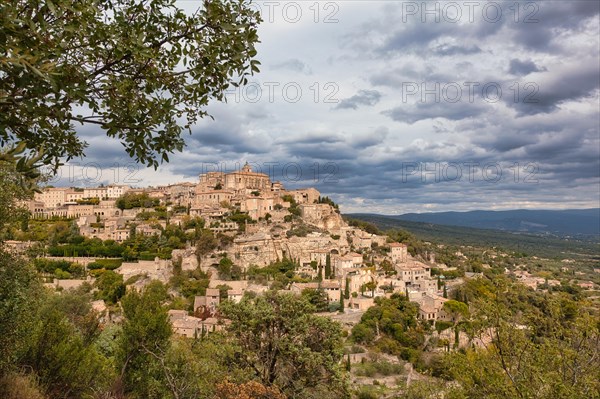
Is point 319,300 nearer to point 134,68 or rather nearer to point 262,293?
point 262,293

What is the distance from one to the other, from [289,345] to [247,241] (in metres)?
36.2

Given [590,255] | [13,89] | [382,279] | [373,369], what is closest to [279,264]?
[382,279]

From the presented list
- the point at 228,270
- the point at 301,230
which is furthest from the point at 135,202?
the point at 301,230

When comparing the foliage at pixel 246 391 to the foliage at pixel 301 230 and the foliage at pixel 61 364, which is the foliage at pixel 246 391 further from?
the foliage at pixel 301 230

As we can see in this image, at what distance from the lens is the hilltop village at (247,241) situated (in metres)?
37.6

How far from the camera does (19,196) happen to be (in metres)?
7.67

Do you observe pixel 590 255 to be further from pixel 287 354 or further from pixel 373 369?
pixel 287 354

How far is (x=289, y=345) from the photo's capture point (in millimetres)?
9344

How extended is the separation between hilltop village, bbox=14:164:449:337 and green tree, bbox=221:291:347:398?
1972 centimetres

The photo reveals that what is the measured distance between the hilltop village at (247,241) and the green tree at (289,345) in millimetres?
19719

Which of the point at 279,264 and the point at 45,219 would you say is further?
the point at 45,219

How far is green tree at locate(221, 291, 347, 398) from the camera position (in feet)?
30.6

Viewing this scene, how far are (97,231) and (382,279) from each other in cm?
3295

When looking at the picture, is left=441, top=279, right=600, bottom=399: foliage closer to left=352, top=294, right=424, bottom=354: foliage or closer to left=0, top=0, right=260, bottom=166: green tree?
left=0, top=0, right=260, bottom=166: green tree
